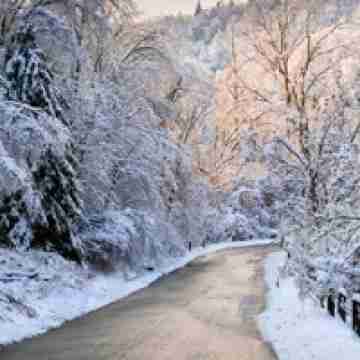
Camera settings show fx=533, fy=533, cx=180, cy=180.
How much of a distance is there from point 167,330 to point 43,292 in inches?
117

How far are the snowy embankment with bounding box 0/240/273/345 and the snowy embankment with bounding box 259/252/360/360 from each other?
154 inches

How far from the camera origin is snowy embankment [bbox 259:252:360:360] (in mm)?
7551

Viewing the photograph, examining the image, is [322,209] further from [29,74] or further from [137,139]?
[137,139]

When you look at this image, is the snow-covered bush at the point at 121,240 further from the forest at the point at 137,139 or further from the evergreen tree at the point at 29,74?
the evergreen tree at the point at 29,74

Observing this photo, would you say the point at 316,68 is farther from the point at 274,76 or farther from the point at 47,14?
the point at 47,14

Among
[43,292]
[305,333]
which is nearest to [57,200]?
[43,292]

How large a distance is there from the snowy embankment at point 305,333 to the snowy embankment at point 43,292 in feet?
12.8

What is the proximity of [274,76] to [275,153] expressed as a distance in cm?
385

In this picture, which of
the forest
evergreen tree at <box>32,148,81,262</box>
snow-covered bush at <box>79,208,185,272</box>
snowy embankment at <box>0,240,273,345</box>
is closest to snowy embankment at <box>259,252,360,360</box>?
the forest

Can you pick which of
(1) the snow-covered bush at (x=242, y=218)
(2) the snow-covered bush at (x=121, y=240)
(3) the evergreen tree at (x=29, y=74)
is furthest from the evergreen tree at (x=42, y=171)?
(1) the snow-covered bush at (x=242, y=218)

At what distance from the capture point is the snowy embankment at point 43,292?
926 centimetres

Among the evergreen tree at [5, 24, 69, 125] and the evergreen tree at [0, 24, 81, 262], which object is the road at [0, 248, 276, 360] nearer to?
the evergreen tree at [0, 24, 81, 262]

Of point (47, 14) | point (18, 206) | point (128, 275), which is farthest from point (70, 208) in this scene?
point (47, 14)

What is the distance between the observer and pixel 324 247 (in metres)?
8.68
